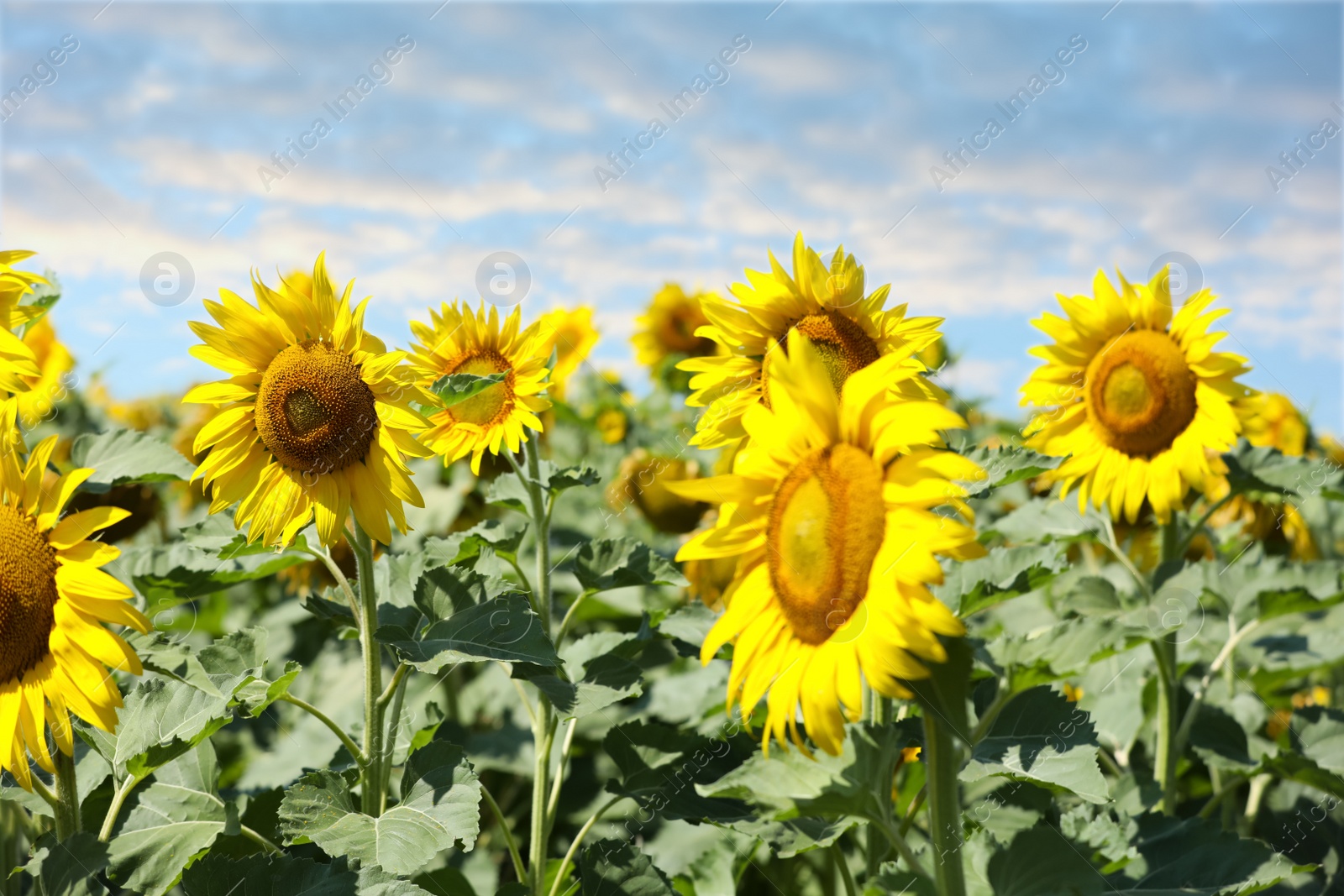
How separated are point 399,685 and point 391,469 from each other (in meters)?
0.56

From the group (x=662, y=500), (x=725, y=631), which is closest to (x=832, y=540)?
(x=725, y=631)

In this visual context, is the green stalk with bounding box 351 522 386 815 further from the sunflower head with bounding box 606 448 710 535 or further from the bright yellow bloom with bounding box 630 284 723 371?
the bright yellow bloom with bounding box 630 284 723 371

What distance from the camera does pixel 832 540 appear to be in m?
1.64

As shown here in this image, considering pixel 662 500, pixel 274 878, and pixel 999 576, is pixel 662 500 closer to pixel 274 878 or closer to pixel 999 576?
pixel 999 576

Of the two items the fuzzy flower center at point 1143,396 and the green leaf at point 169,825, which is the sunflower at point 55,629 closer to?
the green leaf at point 169,825

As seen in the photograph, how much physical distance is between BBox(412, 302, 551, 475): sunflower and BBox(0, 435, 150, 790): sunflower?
2.48 feet

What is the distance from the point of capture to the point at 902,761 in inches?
120

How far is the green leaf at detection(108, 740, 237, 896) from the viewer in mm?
2139

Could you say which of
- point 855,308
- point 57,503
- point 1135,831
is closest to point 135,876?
point 57,503

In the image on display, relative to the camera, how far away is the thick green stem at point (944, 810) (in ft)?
6.03

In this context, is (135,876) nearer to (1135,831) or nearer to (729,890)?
(729,890)

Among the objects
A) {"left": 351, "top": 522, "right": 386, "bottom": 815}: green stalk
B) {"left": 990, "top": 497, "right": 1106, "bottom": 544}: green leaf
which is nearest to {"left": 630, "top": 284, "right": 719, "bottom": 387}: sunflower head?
{"left": 990, "top": 497, "right": 1106, "bottom": 544}: green leaf

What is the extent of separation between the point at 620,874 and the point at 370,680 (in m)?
0.76

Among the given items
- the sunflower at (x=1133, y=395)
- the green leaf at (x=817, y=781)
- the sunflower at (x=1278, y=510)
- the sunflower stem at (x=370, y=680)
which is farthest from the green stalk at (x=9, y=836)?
the sunflower at (x=1278, y=510)
